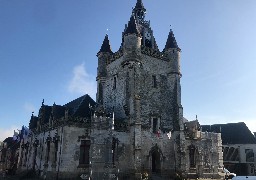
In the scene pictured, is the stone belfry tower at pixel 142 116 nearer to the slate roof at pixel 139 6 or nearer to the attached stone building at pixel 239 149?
the slate roof at pixel 139 6

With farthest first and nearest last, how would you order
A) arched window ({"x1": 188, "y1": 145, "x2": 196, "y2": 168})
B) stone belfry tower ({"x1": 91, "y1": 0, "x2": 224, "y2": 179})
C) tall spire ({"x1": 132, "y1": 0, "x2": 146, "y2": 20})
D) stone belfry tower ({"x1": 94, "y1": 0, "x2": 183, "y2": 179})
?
tall spire ({"x1": 132, "y1": 0, "x2": 146, "y2": 20}) → arched window ({"x1": 188, "y1": 145, "x2": 196, "y2": 168}) → stone belfry tower ({"x1": 94, "y1": 0, "x2": 183, "y2": 179}) → stone belfry tower ({"x1": 91, "y1": 0, "x2": 224, "y2": 179})

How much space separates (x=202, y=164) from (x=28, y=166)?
73.3ft

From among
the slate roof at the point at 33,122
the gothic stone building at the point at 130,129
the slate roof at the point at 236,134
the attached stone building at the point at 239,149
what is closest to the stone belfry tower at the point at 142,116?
the gothic stone building at the point at 130,129

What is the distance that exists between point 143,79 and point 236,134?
30114 millimetres

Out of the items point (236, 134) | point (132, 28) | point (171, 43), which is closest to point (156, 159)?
point (171, 43)

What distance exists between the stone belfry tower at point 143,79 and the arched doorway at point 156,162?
2671 millimetres

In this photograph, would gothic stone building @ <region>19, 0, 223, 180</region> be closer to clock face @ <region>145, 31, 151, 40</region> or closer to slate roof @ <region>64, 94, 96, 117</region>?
clock face @ <region>145, 31, 151, 40</region>

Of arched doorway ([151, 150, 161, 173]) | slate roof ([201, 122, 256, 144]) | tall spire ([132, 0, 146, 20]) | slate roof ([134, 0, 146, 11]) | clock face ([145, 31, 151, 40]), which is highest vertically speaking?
slate roof ([134, 0, 146, 11])

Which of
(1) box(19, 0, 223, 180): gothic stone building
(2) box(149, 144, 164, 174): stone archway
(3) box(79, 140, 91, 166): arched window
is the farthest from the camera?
(2) box(149, 144, 164, 174): stone archway

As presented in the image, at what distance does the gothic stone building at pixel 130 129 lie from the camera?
25.9 meters

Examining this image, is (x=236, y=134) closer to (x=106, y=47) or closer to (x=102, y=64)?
(x=102, y=64)

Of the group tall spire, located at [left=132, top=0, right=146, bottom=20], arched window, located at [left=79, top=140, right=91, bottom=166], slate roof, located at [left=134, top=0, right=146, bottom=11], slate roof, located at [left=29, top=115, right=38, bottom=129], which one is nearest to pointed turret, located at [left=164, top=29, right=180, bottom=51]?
tall spire, located at [left=132, top=0, right=146, bottom=20]

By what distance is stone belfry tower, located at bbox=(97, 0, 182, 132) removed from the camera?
2972 centimetres

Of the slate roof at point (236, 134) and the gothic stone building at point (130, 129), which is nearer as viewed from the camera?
the gothic stone building at point (130, 129)
